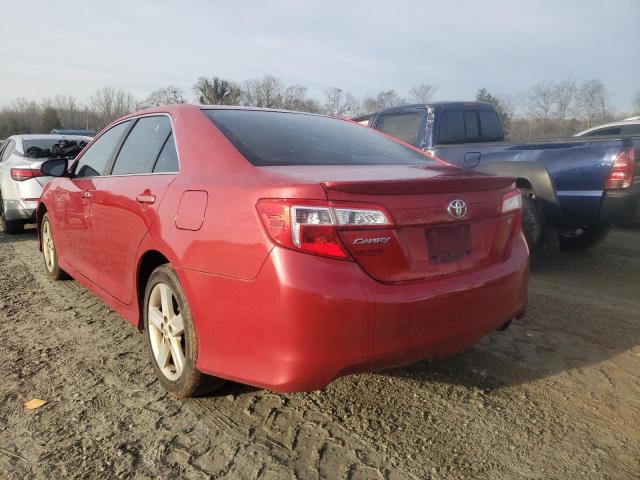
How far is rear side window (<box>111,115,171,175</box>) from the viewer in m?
2.99

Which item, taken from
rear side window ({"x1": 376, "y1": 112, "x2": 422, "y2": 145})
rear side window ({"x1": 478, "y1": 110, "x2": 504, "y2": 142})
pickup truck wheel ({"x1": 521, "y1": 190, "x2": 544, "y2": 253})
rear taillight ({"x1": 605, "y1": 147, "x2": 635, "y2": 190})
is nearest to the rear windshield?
rear taillight ({"x1": 605, "y1": 147, "x2": 635, "y2": 190})

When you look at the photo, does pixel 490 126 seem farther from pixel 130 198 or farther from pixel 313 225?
pixel 313 225

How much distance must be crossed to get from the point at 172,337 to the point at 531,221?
3972 millimetres

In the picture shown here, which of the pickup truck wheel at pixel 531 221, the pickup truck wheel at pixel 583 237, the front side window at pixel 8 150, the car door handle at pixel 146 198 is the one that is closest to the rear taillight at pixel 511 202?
the car door handle at pixel 146 198

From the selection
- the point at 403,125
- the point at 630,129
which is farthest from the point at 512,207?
the point at 630,129

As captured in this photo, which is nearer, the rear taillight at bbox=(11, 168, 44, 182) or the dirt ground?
the dirt ground

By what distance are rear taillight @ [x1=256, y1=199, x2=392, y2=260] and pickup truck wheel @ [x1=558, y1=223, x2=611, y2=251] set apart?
15.3ft

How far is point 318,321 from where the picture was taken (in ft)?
6.21

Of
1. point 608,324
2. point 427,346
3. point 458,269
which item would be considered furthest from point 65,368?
point 608,324

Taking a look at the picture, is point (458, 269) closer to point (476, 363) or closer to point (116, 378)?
point (476, 363)

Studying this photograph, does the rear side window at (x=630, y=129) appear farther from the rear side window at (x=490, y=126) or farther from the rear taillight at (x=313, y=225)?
the rear taillight at (x=313, y=225)

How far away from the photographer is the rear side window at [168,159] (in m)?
2.71

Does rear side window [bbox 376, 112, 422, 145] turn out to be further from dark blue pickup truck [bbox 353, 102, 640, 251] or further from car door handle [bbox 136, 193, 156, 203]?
car door handle [bbox 136, 193, 156, 203]

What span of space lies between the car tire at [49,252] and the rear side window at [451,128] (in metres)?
4.55
